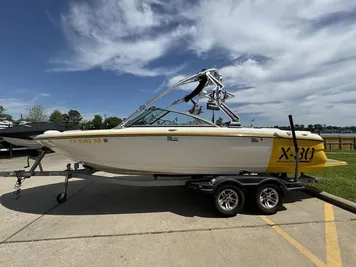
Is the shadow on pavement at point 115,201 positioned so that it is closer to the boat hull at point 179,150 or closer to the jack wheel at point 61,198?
the jack wheel at point 61,198

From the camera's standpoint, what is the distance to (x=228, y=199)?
4.47m

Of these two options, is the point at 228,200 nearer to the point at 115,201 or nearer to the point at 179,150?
the point at 179,150

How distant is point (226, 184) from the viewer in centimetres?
441

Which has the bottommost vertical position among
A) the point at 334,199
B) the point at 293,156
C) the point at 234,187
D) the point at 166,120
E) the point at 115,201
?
the point at 115,201

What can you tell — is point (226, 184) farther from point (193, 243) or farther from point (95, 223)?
point (95, 223)

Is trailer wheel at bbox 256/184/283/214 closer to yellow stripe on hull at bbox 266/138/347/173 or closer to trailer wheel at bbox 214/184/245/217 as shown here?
trailer wheel at bbox 214/184/245/217

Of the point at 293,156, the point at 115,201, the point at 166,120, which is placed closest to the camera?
the point at 166,120

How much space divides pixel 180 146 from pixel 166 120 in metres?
0.63

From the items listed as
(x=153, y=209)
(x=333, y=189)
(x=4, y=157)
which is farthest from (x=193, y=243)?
(x=4, y=157)

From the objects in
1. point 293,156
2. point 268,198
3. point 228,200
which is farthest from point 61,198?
point 293,156

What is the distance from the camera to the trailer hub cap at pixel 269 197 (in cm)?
459

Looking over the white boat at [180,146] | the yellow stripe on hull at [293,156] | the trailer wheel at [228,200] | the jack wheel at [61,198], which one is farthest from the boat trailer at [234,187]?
the jack wheel at [61,198]

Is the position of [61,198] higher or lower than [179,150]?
lower

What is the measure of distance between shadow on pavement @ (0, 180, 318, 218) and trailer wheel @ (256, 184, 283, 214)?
0.17 metres
